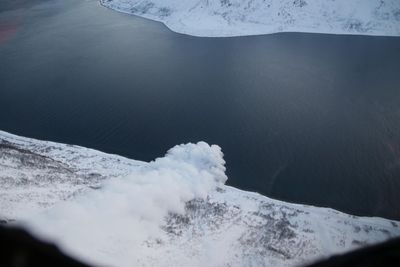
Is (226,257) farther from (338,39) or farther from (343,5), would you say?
(343,5)

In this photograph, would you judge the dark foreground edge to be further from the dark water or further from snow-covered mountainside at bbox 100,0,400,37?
snow-covered mountainside at bbox 100,0,400,37

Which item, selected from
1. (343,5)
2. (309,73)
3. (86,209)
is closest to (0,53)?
(86,209)

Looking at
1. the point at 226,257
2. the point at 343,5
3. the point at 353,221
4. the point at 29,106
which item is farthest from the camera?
the point at 343,5

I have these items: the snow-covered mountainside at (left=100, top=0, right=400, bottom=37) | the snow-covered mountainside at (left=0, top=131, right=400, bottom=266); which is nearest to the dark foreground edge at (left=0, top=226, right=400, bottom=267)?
the snow-covered mountainside at (left=0, top=131, right=400, bottom=266)

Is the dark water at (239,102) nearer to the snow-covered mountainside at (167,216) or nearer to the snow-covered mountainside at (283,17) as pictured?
the snow-covered mountainside at (167,216)

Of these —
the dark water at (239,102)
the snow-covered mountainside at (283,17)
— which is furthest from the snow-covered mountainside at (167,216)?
the snow-covered mountainside at (283,17)

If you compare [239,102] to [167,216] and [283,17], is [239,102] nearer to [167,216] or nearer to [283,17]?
[167,216]
